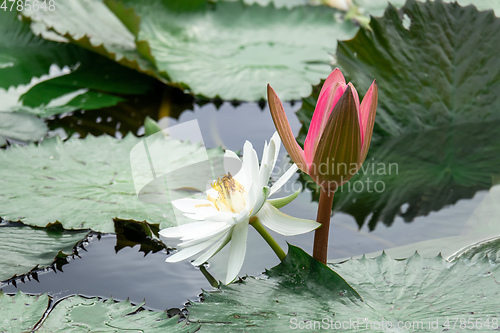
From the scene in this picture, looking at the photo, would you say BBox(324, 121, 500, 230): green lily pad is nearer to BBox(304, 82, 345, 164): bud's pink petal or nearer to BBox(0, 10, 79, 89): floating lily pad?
BBox(304, 82, 345, 164): bud's pink petal

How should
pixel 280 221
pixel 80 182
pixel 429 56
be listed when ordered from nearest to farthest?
pixel 280 221, pixel 80 182, pixel 429 56

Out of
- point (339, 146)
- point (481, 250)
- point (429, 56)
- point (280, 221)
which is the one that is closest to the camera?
point (339, 146)

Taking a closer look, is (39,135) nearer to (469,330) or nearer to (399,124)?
(399,124)

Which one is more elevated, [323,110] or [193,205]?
[323,110]

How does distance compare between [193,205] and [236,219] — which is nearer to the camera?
[236,219]

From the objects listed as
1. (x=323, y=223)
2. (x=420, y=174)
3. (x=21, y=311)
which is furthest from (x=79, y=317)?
(x=420, y=174)

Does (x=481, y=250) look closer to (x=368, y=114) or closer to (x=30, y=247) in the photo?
(x=368, y=114)
